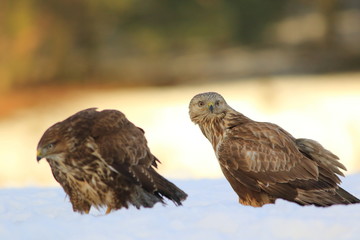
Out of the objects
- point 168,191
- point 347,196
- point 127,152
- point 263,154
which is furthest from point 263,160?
point 127,152

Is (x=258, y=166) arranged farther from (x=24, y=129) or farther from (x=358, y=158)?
(x=24, y=129)

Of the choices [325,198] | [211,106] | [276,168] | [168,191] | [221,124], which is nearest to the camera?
[168,191]

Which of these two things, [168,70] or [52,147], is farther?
[168,70]

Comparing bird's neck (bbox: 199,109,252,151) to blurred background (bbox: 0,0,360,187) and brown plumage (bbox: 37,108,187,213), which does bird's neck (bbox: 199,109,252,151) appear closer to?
brown plumage (bbox: 37,108,187,213)

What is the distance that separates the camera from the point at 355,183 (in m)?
7.57

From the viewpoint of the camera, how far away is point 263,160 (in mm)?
7012

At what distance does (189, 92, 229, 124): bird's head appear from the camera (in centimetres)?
755

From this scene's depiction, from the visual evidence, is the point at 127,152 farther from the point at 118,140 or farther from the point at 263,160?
the point at 263,160

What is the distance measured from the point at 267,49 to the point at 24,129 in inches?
478

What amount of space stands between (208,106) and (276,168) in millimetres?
994

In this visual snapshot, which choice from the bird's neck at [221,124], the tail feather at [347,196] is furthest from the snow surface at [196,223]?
the bird's neck at [221,124]

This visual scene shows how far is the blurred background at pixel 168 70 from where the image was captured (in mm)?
17438

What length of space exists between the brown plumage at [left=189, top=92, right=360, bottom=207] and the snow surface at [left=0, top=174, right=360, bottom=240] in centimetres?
44

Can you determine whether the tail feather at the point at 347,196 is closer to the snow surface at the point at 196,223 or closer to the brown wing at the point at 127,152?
the snow surface at the point at 196,223
